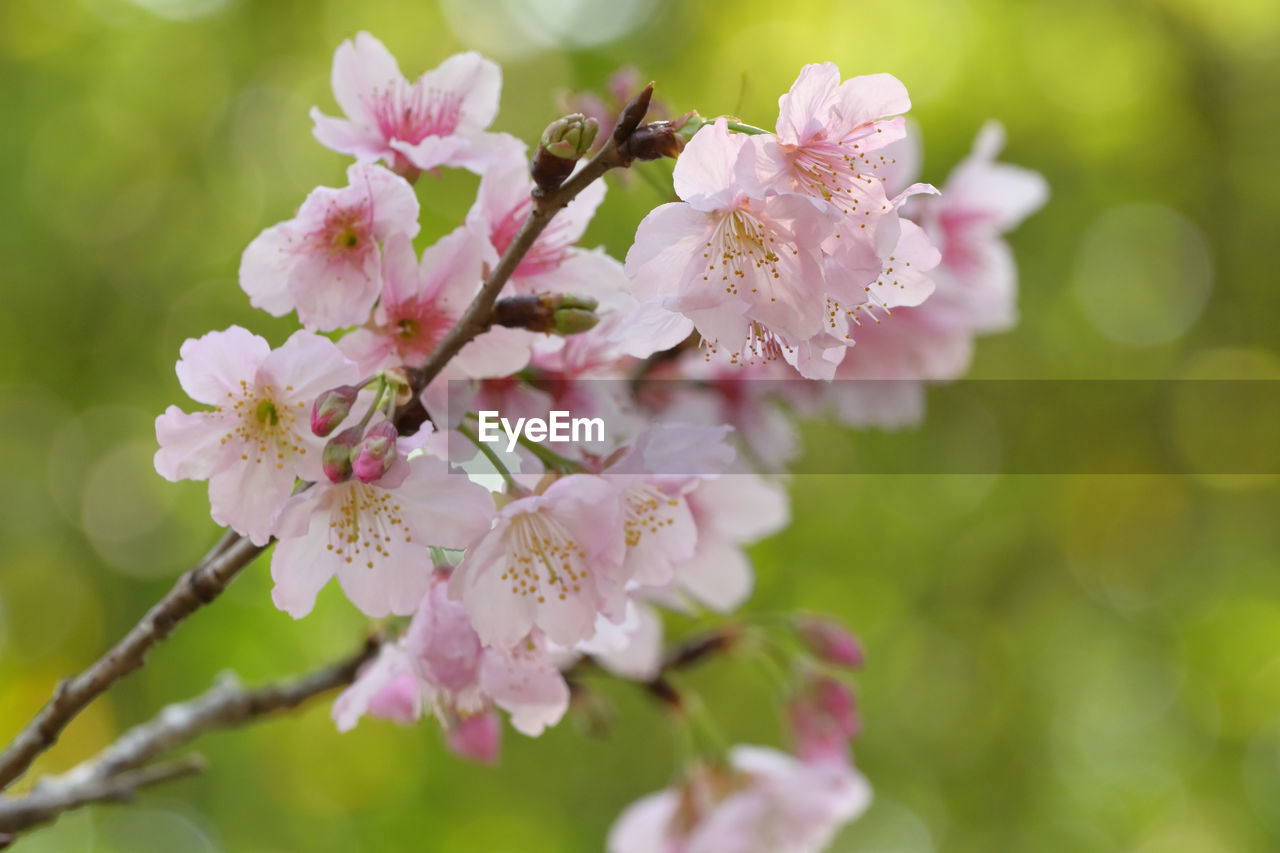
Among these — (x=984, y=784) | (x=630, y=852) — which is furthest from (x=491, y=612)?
(x=984, y=784)

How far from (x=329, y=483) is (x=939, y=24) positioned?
3.88 m

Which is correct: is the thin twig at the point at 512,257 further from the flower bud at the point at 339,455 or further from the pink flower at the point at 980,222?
the pink flower at the point at 980,222

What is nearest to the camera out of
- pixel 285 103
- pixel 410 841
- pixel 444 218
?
pixel 444 218

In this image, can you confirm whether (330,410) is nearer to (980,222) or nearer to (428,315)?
(428,315)

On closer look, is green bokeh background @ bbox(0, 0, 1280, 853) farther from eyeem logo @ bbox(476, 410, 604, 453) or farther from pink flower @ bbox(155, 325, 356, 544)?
pink flower @ bbox(155, 325, 356, 544)

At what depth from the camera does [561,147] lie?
57cm

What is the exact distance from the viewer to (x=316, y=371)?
634 millimetres

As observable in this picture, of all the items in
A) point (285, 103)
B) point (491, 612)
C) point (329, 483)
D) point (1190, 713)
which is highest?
point (329, 483)

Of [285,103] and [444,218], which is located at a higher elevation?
[444,218]

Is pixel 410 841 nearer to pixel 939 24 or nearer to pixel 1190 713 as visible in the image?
pixel 1190 713

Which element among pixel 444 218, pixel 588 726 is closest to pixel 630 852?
pixel 588 726

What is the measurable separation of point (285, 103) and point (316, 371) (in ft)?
12.7

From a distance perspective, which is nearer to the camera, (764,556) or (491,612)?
(491,612)

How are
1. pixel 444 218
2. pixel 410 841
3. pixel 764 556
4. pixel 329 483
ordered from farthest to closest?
pixel 764 556 < pixel 410 841 < pixel 444 218 < pixel 329 483
